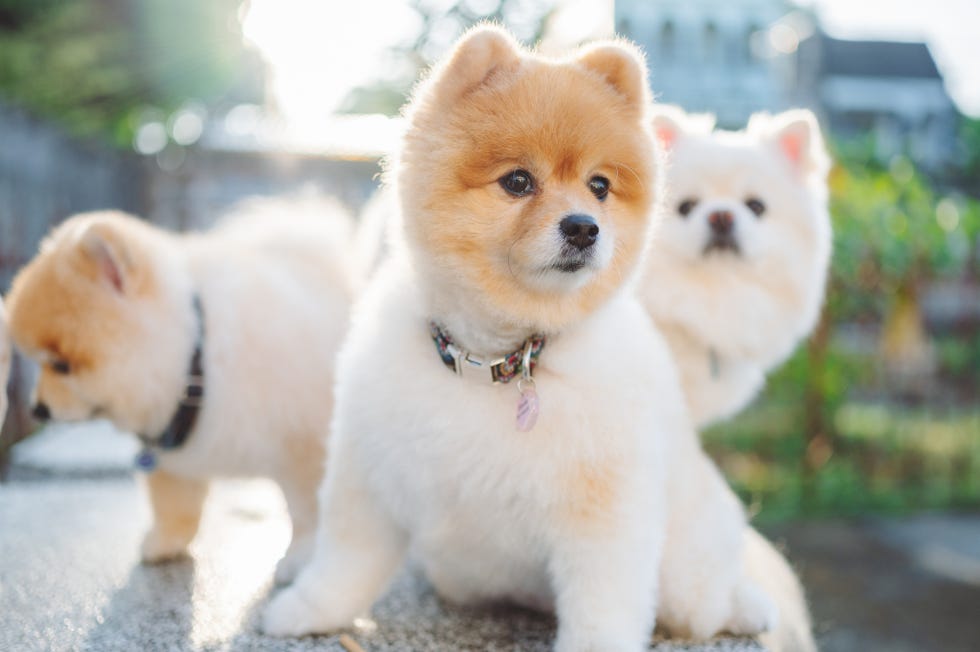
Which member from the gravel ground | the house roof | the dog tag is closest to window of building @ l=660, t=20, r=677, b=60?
the house roof

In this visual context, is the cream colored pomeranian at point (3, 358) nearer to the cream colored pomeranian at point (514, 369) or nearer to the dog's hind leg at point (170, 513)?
A: the dog's hind leg at point (170, 513)

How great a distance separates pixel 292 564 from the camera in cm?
234

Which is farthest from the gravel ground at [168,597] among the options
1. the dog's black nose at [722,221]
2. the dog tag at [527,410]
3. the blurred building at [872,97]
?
the blurred building at [872,97]

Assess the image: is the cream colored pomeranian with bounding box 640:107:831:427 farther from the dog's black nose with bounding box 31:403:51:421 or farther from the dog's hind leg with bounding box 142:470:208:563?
the dog's black nose with bounding box 31:403:51:421

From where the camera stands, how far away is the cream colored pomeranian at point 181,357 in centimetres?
217

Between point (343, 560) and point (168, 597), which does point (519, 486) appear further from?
point (168, 597)

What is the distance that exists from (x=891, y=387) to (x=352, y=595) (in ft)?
17.9

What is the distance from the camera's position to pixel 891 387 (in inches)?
245

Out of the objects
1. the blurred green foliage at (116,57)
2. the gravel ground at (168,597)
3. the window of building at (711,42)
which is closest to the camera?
the gravel ground at (168,597)

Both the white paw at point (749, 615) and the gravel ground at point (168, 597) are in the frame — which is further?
the white paw at point (749, 615)

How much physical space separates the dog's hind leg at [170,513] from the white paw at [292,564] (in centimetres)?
40

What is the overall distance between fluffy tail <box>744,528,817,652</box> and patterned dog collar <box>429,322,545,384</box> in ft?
3.18

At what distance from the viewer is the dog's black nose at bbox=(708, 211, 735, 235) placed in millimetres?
2429

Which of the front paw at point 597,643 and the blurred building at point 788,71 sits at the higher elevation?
the blurred building at point 788,71
